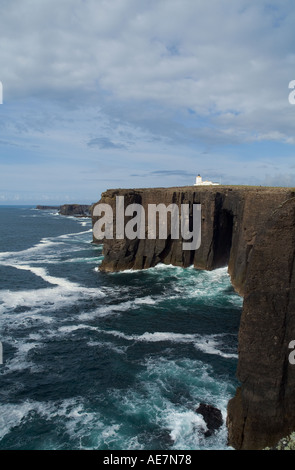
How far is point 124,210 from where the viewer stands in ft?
180

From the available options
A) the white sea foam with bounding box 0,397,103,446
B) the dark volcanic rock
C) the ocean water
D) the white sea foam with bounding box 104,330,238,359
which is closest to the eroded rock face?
the dark volcanic rock

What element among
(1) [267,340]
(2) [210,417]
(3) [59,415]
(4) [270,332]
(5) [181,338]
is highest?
(4) [270,332]

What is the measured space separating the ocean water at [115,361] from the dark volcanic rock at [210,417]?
1.06 feet

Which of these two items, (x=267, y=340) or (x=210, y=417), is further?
(x=210, y=417)

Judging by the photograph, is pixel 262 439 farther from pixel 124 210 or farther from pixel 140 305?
pixel 124 210

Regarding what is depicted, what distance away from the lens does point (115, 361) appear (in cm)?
2481

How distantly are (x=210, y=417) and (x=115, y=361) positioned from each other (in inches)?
355

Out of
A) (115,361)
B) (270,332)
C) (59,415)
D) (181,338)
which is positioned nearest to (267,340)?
(270,332)

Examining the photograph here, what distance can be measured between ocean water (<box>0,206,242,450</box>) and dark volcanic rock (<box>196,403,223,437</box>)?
0.32 metres

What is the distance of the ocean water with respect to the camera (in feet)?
57.6

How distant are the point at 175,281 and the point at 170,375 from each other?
81.2 feet

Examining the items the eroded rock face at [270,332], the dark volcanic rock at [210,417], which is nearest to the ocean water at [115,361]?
the dark volcanic rock at [210,417]

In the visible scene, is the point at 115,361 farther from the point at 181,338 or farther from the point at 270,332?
the point at 270,332

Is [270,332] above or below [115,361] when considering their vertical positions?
above
